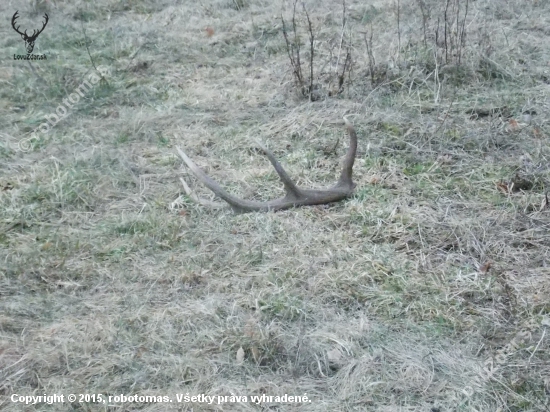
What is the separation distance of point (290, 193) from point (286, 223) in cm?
27

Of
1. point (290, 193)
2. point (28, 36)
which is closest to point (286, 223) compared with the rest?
point (290, 193)

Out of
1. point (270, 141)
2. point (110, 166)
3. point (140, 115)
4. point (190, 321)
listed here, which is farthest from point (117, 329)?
point (140, 115)

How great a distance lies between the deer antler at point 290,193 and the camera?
4352mm

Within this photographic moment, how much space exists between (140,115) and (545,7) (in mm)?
4327

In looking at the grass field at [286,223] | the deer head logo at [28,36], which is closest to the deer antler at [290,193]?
the grass field at [286,223]

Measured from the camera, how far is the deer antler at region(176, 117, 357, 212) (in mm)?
4352

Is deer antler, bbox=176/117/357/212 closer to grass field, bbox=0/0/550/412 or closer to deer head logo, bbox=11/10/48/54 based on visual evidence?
grass field, bbox=0/0/550/412

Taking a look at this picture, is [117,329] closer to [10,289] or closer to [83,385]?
[83,385]

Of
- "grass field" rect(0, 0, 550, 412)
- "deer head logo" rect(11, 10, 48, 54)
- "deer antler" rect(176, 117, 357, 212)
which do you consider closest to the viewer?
"grass field" rect(0, 0, 550, 412)

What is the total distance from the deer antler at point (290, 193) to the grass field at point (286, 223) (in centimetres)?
7

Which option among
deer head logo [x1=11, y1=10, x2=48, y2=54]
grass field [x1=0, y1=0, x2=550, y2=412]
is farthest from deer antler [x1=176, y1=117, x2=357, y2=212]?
deer head logo [x1=11, y1=10, x2=48, y2=54]

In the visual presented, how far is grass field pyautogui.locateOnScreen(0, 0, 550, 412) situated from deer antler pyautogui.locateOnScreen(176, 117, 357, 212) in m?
0.07

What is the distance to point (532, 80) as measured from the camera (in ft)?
18.9

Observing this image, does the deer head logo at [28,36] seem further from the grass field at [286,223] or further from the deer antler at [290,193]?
the deer antler at [290,193]
